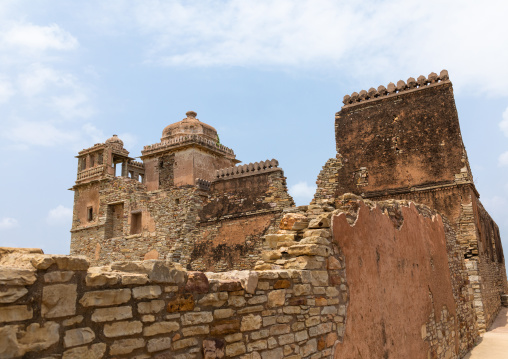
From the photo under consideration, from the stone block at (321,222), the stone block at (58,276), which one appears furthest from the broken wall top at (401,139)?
the stone block at (58,276)

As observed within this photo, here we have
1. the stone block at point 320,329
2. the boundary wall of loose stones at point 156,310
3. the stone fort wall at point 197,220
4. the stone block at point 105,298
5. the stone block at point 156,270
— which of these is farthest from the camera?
the stone fort wall at point 197,220

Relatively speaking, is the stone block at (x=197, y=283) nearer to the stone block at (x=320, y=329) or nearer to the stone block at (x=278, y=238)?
the stone block at (x=320, y=329)

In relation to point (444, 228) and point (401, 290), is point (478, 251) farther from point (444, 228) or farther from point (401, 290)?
point (401, 290)

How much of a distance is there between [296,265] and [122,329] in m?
2.13

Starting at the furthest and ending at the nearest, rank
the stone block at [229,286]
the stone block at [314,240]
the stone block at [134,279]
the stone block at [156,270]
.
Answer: the stone block at [314,240] → the stone block at [229,286] → the stone block at [156,270] → the stone block at [134,279]

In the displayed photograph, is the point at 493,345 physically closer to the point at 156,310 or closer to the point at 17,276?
the point at 156,310

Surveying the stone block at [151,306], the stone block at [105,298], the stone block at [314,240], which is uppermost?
the stone block at [314,240]

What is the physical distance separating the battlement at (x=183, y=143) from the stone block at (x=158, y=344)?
20.1m

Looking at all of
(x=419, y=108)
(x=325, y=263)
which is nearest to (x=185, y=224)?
(x=419, y=108)

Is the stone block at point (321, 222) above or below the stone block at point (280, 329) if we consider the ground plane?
above

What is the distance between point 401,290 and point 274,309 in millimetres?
3429

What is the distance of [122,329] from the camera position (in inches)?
97.8

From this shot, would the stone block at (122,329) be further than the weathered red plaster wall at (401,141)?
No

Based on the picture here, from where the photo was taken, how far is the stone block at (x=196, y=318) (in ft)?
9.41
